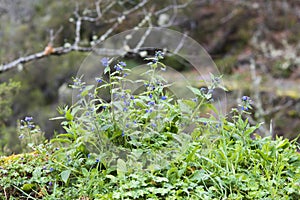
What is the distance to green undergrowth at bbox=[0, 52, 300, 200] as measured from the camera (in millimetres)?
2035

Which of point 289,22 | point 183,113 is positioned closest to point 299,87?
point 289,22

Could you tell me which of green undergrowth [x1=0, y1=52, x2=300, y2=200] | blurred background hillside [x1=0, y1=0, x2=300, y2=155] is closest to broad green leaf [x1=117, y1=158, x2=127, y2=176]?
green undergrowth [x1=0, y1=52, x2=300, y2=200]

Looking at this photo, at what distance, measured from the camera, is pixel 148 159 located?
209 centimetres

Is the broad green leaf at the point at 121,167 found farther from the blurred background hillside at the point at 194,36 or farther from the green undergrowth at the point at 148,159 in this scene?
the blurred background hillside at the point at 194,36

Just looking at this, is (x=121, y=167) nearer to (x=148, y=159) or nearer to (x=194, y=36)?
(x=148, y=159)

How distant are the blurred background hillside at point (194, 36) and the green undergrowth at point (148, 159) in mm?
2541

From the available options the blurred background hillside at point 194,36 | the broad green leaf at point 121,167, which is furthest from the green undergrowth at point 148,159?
the blurred background hillside at point 194,36

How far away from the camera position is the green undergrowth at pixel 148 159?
6.68 ft

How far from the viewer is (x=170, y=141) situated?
2.18 m

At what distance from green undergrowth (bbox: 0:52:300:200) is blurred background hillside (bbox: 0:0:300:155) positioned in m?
2.54

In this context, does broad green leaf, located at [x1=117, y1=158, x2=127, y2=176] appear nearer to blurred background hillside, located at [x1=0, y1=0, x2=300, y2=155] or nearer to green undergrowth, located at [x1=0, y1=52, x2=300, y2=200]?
green undergrowth, located at [x1=0, y1=52, x2=300, y2=200]

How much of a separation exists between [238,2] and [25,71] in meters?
4.82

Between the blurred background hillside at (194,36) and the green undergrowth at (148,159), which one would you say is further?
the blurred background hillside at (194,36)

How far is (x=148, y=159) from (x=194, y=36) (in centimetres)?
712
